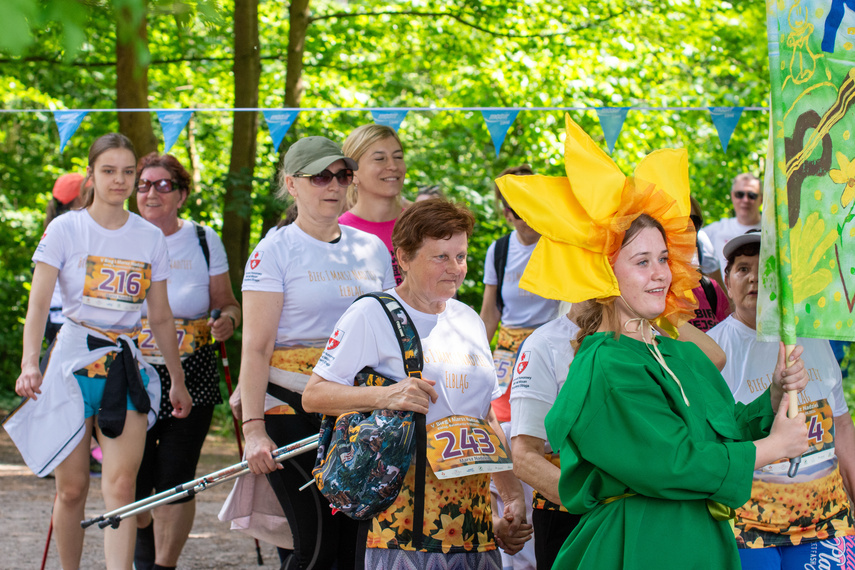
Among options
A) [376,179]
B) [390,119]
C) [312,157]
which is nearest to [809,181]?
[312,157]

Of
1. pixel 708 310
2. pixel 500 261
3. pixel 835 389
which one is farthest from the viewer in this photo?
pixel 500 261

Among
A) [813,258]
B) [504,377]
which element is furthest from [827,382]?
[504,377]

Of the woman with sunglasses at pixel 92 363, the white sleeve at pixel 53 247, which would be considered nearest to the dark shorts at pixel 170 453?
the woman with sunglasses at pixel 92 363

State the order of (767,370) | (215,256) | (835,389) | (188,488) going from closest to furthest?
(767,370), (835,389), (188,488), (215,256)

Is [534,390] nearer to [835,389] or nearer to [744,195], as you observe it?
[835,389]

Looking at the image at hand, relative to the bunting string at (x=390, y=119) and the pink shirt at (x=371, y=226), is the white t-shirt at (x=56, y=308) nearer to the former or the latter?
the bunting string at (x=390, y=119)

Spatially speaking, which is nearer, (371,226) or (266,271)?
(266,271)

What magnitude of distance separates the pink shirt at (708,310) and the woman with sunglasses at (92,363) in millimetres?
2682

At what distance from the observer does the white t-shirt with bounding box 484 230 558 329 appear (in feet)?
18.2

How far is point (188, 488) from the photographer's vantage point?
4070 mm

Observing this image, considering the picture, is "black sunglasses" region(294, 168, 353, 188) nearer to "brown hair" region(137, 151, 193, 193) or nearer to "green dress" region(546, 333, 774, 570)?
"brown hair" region(137, 151, 193, 193)

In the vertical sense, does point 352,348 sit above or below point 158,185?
below

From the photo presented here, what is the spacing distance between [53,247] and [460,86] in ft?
28.9

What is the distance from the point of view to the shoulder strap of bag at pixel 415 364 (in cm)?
299
